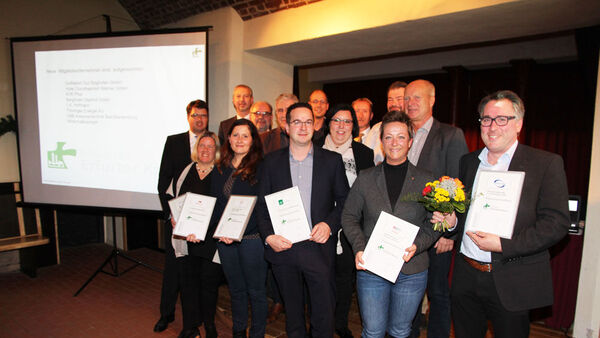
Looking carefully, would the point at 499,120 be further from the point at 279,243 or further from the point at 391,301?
the point at 279,243

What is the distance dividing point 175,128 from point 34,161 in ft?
6.40

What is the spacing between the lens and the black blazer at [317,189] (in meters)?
2.35

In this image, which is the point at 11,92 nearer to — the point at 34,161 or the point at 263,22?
the point at 34,161

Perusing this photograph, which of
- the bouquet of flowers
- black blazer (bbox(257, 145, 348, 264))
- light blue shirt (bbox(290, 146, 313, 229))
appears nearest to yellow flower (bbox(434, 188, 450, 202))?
the bouquet of flowers

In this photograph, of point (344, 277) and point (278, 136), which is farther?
point (278, 136)

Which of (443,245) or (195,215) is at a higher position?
(195,215)

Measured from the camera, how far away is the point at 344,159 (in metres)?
2.81

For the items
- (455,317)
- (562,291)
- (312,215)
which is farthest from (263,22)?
(562,291)

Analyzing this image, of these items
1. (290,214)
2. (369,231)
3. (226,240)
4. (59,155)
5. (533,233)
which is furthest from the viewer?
(59,155)

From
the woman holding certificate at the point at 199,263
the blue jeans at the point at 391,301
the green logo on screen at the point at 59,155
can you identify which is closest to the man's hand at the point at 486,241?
the blue jeans at the point at 391,301

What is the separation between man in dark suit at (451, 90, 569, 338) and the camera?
5.63 ft

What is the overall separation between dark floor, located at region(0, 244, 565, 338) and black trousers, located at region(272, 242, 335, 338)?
1.08 meters

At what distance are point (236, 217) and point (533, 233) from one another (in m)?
1.71

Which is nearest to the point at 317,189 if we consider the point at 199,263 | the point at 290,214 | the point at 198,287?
the point at 290,214
